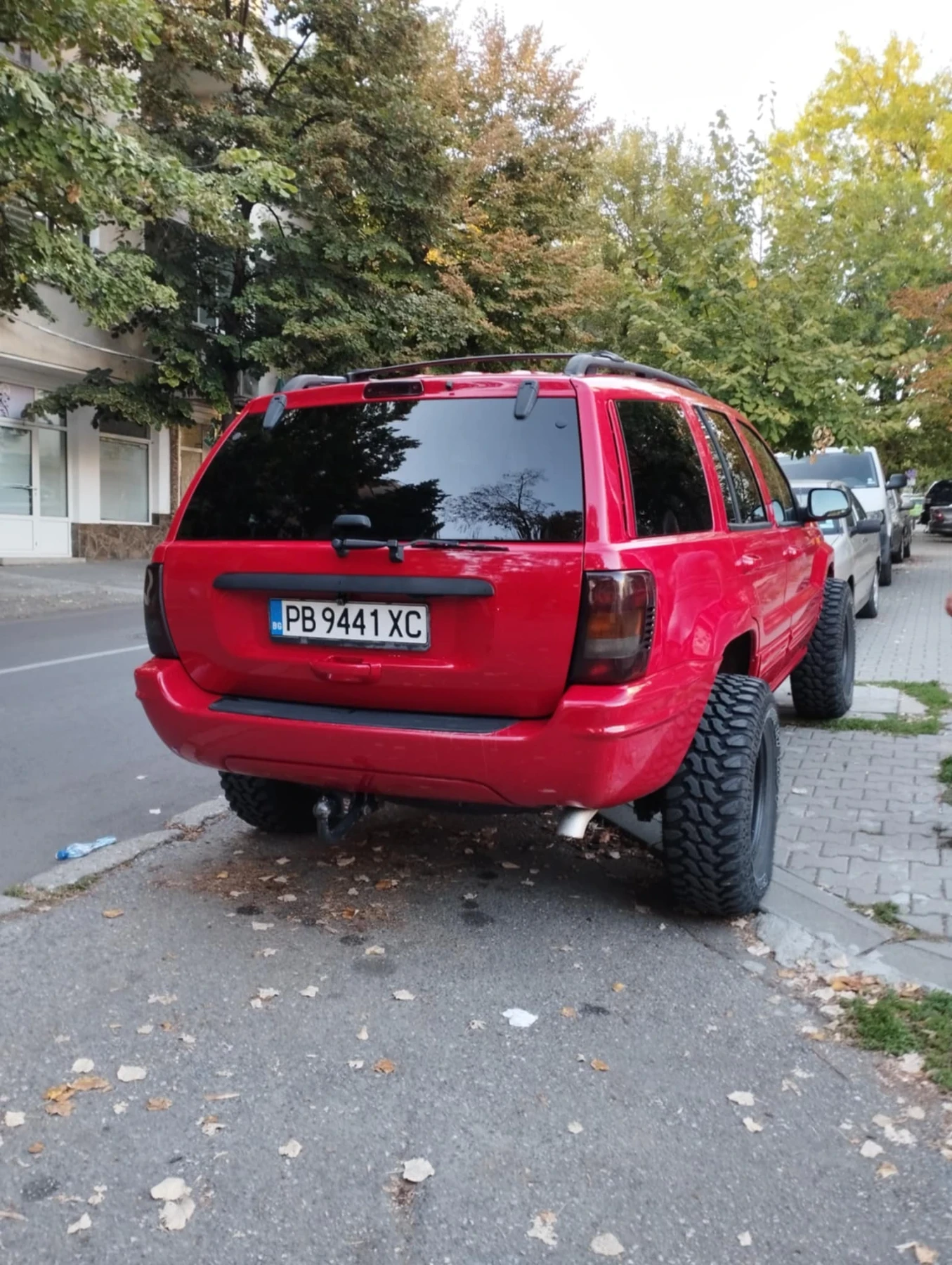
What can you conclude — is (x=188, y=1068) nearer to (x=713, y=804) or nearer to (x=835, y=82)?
(x=713, y=804)

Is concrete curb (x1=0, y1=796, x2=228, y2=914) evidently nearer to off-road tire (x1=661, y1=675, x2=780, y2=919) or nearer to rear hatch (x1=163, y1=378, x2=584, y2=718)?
rear hatch (x1=163, y1=378, x2=584, y2=718)

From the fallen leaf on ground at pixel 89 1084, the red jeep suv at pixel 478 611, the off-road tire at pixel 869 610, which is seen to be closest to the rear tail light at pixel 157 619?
the red jeep suv at pixel 478 611

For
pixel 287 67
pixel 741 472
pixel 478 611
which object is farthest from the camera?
pixel 287 67

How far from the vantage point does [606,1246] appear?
6.79 feet

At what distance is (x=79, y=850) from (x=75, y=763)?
5.25ft

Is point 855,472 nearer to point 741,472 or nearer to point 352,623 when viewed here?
point 741,472

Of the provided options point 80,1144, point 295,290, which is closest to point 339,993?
point 80,1144

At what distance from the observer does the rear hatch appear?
9.96 feet

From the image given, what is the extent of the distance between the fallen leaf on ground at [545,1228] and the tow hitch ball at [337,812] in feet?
5.21

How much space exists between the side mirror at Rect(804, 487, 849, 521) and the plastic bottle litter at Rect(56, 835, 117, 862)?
376 cm

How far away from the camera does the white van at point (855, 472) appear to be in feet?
46.7

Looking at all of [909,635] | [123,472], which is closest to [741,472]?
[909,635]

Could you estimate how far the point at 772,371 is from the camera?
14.2 metres

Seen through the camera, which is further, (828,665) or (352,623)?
(828,665)
